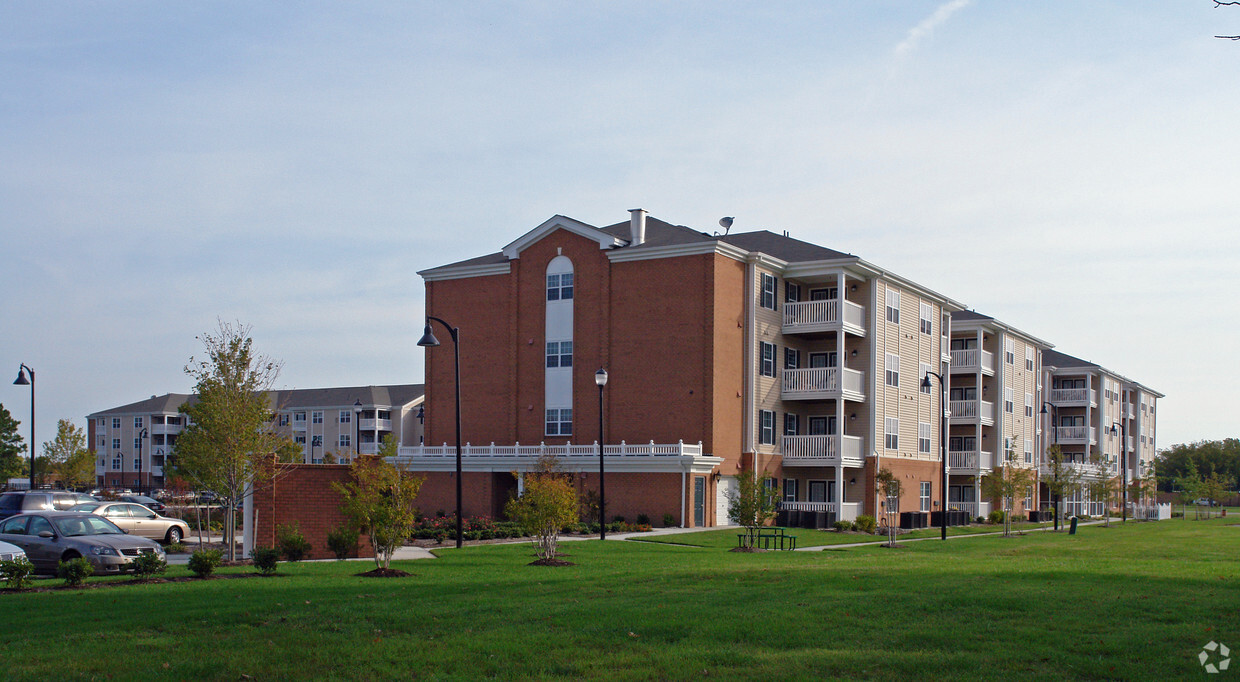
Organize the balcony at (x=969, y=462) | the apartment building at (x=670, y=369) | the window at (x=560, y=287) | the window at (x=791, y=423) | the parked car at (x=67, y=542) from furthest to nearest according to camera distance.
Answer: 1. the balcony at (x=969, y=462)
2. the window at (x=791, y=423)
3. the window at (x=560, y=287)
4. the apartment building at (x=670, y=369)
5. the parked car at (x=67, y=542)

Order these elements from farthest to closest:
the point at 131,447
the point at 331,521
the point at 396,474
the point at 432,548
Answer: the point at 131,447, the point at 432,548, the point at 331,521, the point at 396,474

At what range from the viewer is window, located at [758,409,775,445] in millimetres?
48969

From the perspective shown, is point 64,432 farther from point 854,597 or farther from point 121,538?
point 854,597

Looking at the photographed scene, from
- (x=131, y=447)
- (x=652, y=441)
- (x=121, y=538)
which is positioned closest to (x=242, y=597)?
(x=121, y=538)

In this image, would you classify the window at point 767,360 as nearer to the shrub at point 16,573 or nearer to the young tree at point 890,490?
the young tree at point 890,490

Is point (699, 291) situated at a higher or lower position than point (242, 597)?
higher

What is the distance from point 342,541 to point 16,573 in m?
7.86

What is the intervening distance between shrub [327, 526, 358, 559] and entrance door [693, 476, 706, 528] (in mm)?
21123

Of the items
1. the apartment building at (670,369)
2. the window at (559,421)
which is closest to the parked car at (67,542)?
the apartment building at (670,369)

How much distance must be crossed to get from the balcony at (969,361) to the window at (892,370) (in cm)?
1364

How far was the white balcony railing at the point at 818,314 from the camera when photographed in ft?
162

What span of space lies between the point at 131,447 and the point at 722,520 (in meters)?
94.1

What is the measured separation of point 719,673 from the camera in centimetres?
1066

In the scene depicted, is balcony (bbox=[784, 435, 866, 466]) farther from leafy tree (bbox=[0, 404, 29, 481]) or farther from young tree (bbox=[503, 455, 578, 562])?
leafy tree (bbox=[0, 404, 29, 481])
